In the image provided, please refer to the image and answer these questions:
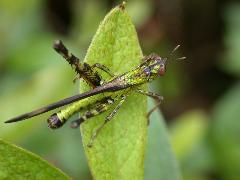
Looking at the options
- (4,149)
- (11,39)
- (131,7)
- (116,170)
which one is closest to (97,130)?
(116,170)

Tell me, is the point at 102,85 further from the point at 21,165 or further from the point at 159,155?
the point at 21,165

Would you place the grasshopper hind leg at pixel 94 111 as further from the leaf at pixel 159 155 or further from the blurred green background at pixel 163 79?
the blurred green background at pixel 163 79

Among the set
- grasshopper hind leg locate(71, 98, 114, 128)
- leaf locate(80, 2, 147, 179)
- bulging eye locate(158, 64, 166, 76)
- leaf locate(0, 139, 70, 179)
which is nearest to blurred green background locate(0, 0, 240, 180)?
grasshopper hind leg locate(71, 98, 114, 128)

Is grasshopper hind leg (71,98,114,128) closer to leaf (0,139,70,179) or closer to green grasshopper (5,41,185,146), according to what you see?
green grasshopper (5,41,185,146)

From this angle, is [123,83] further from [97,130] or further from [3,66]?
[3,66]

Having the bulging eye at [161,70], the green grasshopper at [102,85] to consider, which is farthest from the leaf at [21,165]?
the bulging eye at [161,70]
